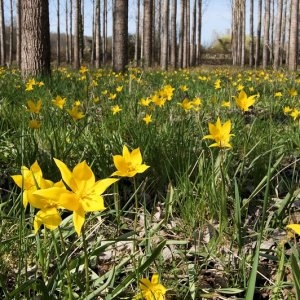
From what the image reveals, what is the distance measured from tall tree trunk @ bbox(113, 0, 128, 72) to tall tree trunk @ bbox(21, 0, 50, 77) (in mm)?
3197

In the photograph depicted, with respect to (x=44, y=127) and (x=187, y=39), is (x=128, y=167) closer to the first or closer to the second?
(x=44, y=127)

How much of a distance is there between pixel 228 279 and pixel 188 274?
0.19m

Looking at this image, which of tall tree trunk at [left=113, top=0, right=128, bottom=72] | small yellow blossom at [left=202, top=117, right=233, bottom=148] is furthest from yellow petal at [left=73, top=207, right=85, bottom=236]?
tall tree trunk at [left=113, top=0, right=128, bottom=72]

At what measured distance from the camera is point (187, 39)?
23.1m

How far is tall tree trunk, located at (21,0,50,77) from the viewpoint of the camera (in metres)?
6.93

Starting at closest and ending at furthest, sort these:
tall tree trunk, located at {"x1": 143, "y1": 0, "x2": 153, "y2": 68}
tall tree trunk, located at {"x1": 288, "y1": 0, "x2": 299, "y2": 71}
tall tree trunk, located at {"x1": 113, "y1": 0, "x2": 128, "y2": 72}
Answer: tall tree trunk, located at {"x1": 113, "y1": 0, "x2": 128, "y2": 72}
tall tree trunk, located at {"x1": 143, "y1": 0, "x2": 153, "y2": 68}
tall tree trunk, located at {"x1": 288, "y1": 0, "x2": 299, "y2": 71}

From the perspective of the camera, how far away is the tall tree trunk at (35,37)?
6930 millimetres

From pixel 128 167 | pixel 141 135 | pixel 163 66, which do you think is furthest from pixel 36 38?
pixel 163 66

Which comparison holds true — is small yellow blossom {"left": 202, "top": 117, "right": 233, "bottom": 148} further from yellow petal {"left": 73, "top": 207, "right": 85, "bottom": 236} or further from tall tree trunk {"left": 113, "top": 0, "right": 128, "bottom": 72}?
tall tree trunk {"left": 113, "top": 0, "right": 128, "bottom": 72}

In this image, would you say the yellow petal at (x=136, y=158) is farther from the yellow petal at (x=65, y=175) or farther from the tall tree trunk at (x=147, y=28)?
the tall tree trunk at (x=147, y=28)

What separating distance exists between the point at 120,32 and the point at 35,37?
3.55m

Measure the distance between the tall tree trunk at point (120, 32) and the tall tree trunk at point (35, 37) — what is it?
3.20 meters

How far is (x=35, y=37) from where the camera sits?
7078 mm

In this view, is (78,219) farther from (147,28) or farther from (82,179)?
(147,28)
